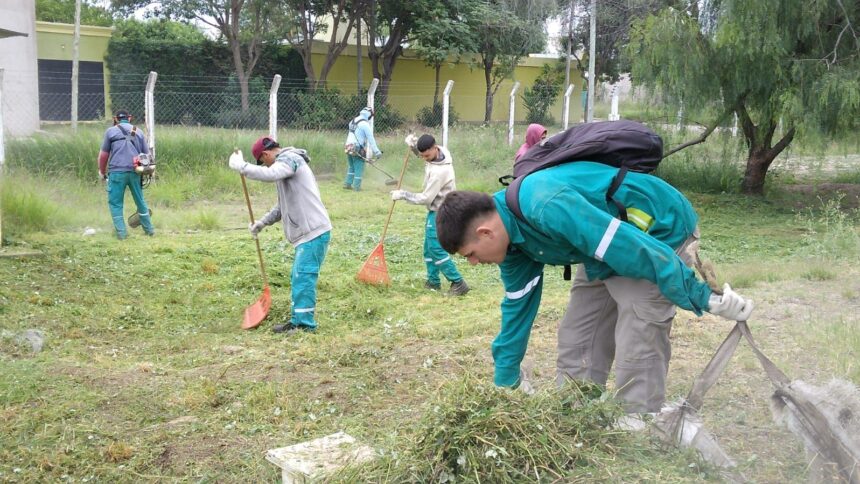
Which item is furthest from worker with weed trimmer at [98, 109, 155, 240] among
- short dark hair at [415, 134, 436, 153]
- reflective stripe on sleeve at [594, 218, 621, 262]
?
reflective stripe on sleeve at [594, 218, 621, 262]

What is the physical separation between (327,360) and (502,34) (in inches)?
919

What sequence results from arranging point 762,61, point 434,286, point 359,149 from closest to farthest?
point 434,286, point 762,61, point 359,149

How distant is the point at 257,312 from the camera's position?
679cm

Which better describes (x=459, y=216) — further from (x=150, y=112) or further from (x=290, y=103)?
(x=290, y=103)

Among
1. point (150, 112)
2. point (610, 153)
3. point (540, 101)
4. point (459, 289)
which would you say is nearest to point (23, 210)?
point (150, 112)

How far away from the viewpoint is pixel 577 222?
9.63ft

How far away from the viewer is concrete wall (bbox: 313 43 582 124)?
27078mm

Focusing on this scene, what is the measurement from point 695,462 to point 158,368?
3.70 m

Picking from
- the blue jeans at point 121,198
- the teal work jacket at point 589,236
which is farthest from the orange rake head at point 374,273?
the teal work jacket at point 589,236

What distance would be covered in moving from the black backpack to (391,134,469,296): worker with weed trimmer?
4.28 meters

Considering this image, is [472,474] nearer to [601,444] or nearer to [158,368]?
[601,444]

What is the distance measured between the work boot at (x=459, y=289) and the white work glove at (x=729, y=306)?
15.7ft

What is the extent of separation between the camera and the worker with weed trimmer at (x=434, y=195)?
7656 mm

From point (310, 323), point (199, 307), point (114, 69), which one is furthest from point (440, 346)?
point (114, 69)
